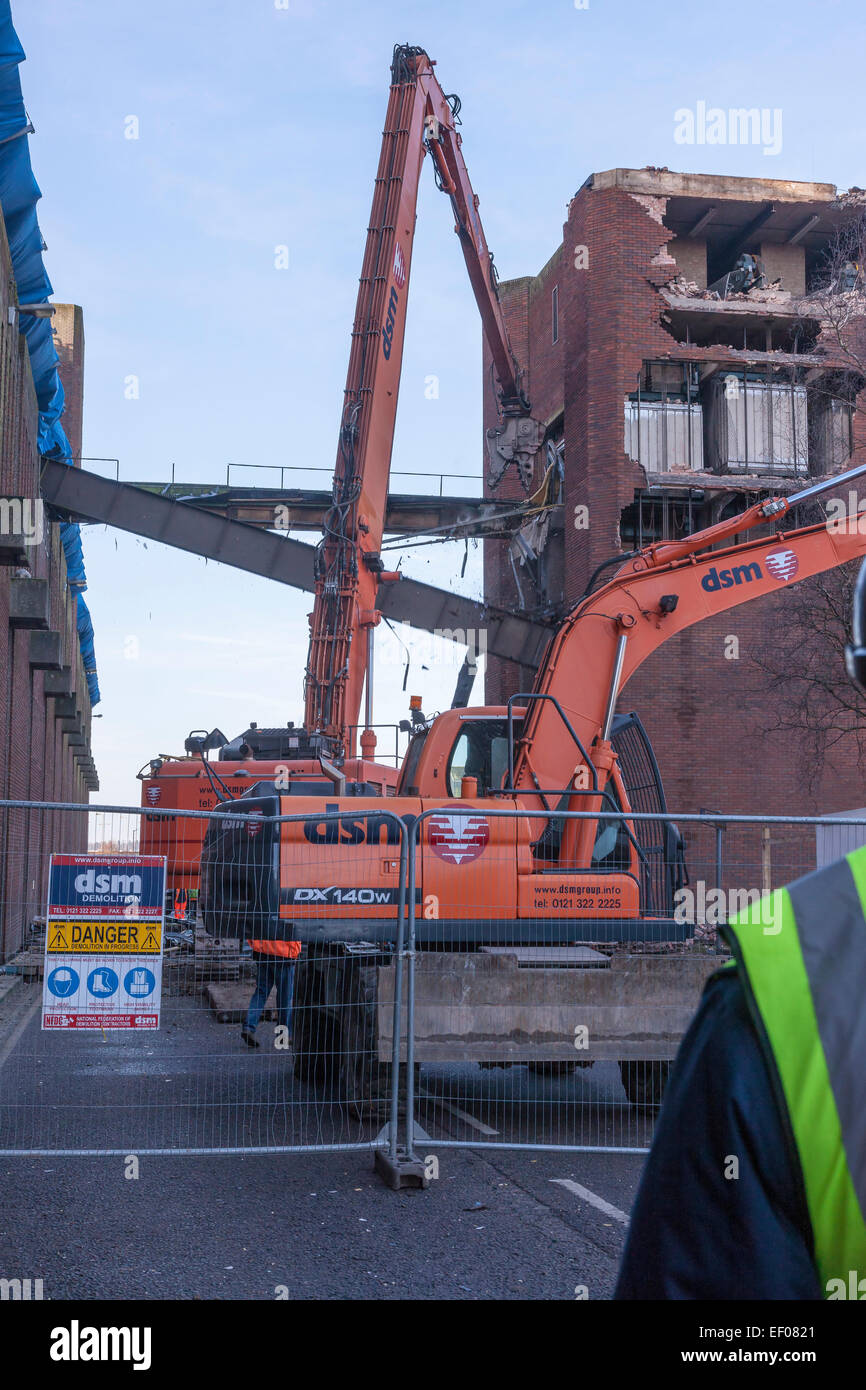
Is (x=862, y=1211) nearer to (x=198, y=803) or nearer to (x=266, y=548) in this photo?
(x=198, y=803)

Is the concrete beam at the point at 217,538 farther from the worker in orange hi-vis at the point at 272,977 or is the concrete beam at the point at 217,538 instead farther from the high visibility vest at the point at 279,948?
the high visibility vest at the point at 279,948

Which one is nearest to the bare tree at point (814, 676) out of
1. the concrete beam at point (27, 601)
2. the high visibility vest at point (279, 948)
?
the concrete beam at point (27, 601)

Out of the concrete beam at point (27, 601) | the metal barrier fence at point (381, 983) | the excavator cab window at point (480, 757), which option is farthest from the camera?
the concrete beam at point (27, 601)

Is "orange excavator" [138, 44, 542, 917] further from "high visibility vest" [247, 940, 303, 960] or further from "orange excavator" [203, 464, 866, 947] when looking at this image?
"high visibility vest" [247, 940, 303, 960]

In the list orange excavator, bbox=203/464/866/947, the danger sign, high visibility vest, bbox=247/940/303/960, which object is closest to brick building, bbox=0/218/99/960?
the danger sign

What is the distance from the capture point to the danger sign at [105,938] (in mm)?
7188

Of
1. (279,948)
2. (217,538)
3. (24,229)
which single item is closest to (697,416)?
(217,538)

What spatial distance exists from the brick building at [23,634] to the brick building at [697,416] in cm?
1193

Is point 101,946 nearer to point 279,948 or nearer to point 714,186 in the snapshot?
point 279,948

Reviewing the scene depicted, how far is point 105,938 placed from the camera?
723cm

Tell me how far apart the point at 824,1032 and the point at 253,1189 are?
Answer: 6945mm
